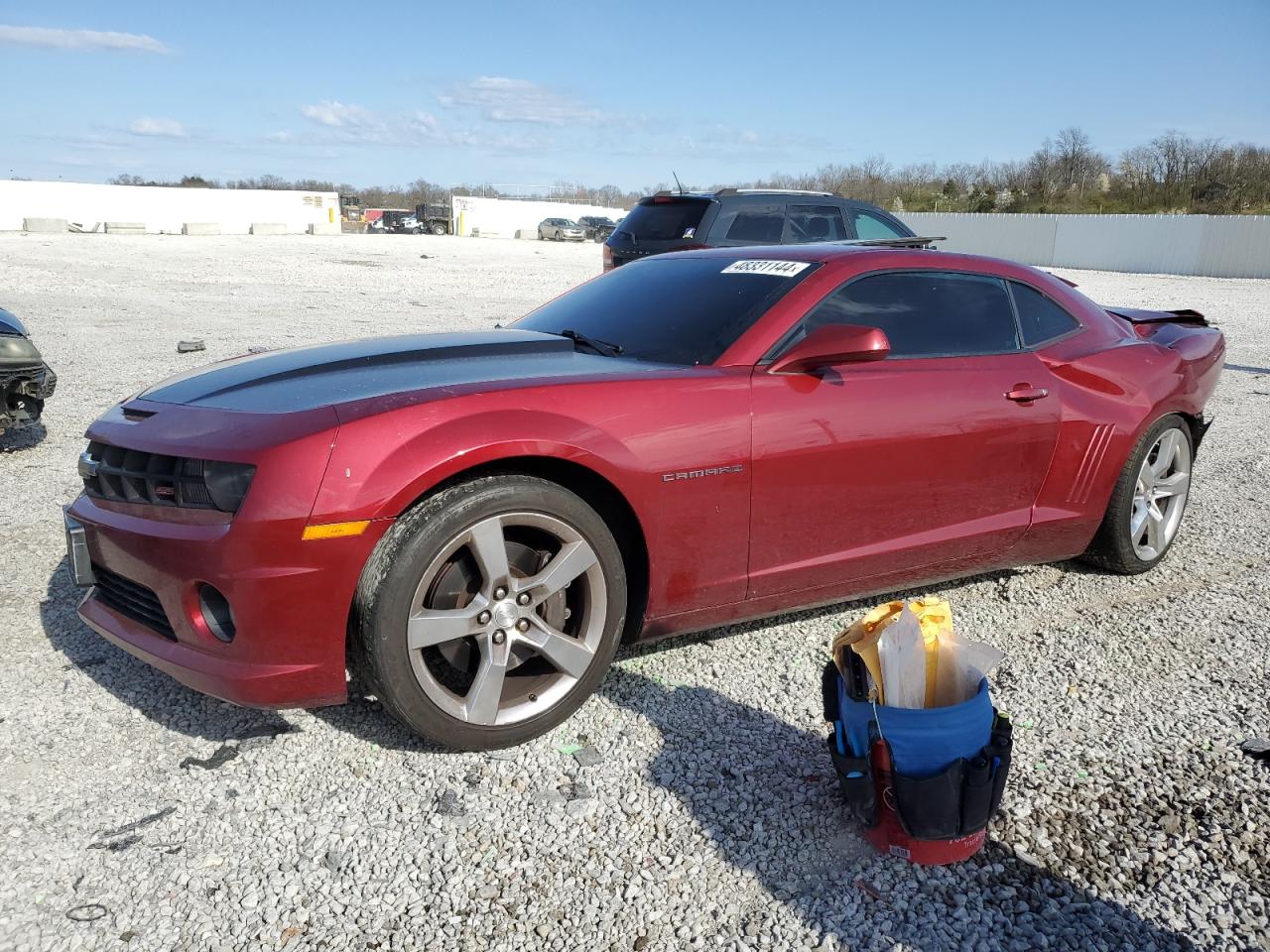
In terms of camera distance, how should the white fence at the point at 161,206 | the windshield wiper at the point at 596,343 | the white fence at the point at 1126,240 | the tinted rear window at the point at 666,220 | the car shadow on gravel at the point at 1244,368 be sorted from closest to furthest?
the windshield wiper at the point at 596,343 → the tinted rear window at the point at 666,220 → the car shadow on gravel at the point at 1244,368 → the white fence at the point at 1126,240 → the white fence at the point at 161,206

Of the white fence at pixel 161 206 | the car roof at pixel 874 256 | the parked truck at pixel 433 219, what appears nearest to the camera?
the car roof at pixel 874 256

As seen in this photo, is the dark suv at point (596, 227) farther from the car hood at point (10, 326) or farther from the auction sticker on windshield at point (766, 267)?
the auction sticker on windshield at point (766, 267)

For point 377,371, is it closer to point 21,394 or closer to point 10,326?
point 21,394

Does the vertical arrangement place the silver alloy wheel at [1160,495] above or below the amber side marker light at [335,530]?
below

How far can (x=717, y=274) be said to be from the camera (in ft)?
13.1

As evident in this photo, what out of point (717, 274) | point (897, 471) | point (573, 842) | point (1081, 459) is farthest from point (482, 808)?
point (1081, 459)

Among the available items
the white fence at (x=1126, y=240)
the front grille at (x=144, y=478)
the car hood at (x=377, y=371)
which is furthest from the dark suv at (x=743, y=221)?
the white fence at (x=1126, y=240)

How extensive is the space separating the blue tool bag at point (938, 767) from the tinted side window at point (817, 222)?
850 centimetres

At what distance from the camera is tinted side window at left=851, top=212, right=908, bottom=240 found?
35.0 ft

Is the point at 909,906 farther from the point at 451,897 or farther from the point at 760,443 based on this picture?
the point at 760,443

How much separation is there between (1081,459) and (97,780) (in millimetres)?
3729

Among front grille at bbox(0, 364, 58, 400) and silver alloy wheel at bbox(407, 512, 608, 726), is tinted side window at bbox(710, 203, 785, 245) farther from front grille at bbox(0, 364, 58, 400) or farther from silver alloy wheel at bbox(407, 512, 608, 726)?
silver alloy wheel at bbox(407, 512, 608, 726)

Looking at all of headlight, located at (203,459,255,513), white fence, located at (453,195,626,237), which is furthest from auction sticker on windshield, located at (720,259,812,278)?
white fence, located at (453,195,626,237)

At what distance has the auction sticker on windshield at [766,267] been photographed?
3.81 m
